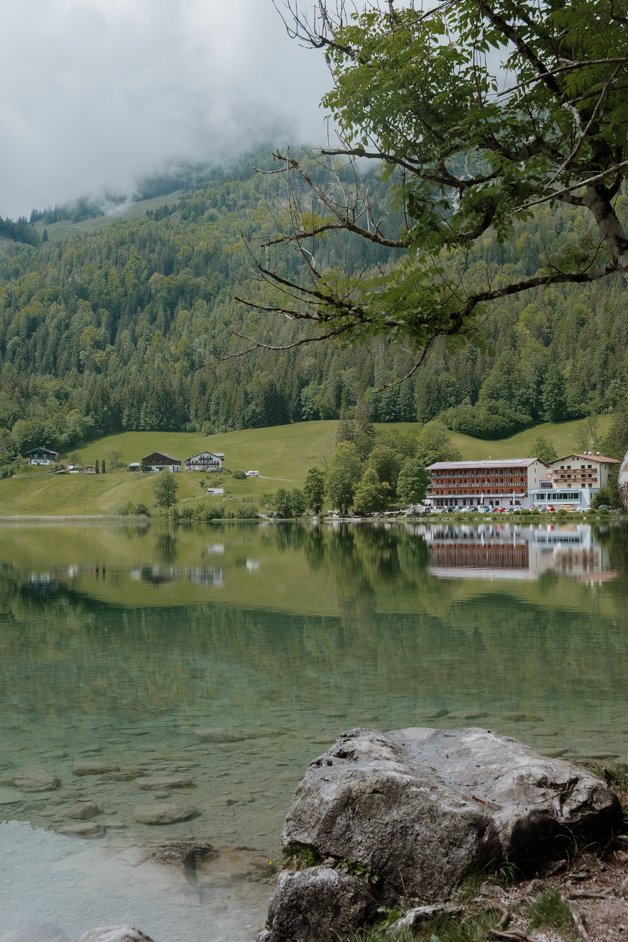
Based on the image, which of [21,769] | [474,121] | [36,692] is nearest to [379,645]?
[36,692]

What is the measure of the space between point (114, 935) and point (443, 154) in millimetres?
9807

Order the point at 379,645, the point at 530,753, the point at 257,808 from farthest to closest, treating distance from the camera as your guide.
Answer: the point at 379,645 → the point at 257,808 → the point at 530,753

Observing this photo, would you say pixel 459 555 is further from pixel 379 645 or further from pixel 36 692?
pixel 36 692

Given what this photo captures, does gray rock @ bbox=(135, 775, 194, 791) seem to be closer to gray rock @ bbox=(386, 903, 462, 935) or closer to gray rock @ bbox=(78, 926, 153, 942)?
gray rock @ bbox=(78, 926, 153, 942)

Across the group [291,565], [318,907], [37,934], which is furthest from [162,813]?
[291,565]

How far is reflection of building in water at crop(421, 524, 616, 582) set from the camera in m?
58.2

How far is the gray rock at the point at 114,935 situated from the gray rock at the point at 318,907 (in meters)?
1.42

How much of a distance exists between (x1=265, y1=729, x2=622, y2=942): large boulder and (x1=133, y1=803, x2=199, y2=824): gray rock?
4046 mm

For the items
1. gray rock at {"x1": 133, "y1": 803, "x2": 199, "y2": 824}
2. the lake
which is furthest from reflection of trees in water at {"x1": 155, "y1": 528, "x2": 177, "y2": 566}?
gray rock at {"x1": 133, "y1": 803, "x2": 199, "y2": 824}

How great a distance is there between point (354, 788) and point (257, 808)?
16.5 feet

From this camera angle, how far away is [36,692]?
22062mm

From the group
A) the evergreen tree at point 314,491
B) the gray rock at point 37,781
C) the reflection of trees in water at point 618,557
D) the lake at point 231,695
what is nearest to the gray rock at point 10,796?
the lake at point 231,695

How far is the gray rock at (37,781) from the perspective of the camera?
46.7 feet

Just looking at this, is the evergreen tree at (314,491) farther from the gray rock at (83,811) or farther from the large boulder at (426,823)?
the large boulder at (426,823)
